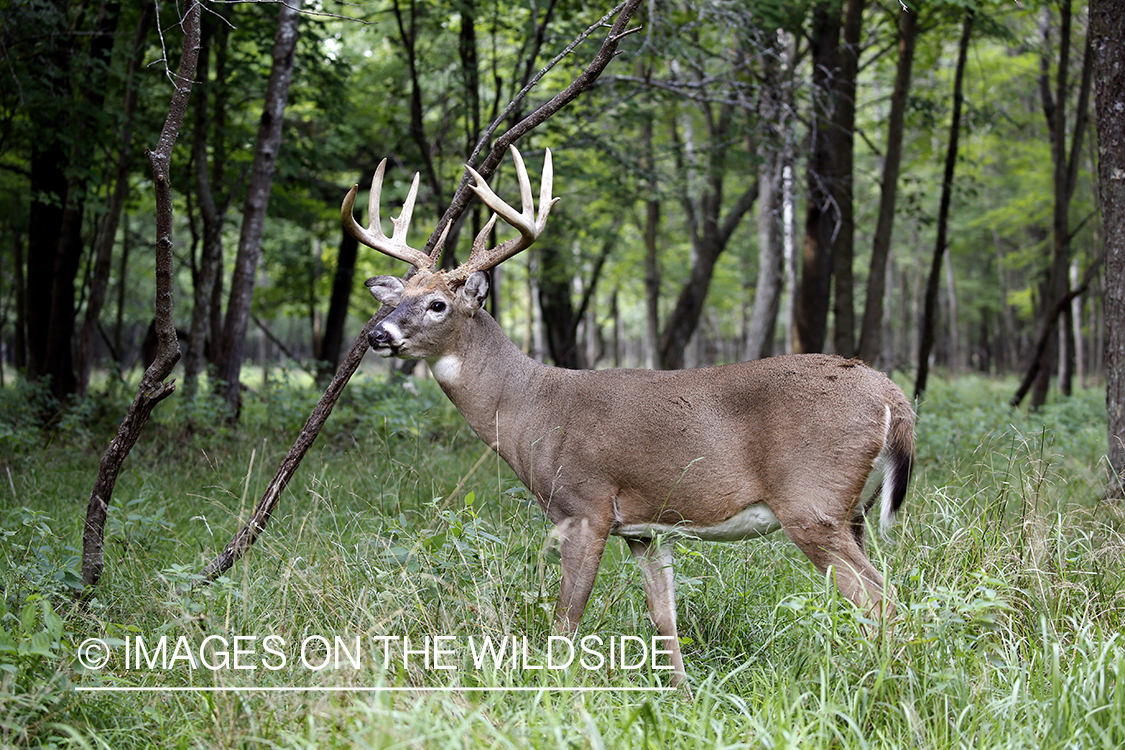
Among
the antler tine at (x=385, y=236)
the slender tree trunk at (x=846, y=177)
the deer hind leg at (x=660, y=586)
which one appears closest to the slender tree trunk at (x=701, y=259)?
the slender tree trunk at (x=846, y=177)

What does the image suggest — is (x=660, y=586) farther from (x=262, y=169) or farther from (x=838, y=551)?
(x=262, y=169)

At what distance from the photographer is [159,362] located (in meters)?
4.01

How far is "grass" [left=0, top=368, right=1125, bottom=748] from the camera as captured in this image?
2887 mm

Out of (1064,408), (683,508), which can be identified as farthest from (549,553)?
(1064,408)

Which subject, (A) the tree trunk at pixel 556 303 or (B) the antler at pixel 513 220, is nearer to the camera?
(B) the antler at pixel 513 220

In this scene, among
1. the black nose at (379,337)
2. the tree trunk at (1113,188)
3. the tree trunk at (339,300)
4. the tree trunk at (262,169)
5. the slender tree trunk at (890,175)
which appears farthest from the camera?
the tree trunk at (339,300)

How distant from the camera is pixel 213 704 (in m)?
2.92

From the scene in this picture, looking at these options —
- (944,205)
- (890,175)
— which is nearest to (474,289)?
(890,175)

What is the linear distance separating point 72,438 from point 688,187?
10265mm

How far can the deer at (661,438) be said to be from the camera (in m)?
3.81

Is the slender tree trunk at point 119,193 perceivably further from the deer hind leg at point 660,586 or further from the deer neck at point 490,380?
the deer hind leg at point 660,586

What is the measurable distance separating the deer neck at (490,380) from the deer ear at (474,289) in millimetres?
92

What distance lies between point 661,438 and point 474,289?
126 cm

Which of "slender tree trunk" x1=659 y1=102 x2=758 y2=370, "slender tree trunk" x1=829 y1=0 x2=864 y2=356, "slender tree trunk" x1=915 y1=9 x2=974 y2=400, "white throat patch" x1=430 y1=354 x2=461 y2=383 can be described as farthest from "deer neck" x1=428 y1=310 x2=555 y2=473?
"slender tree trunk" x1=659 y1=102 x2=758 y2=370
